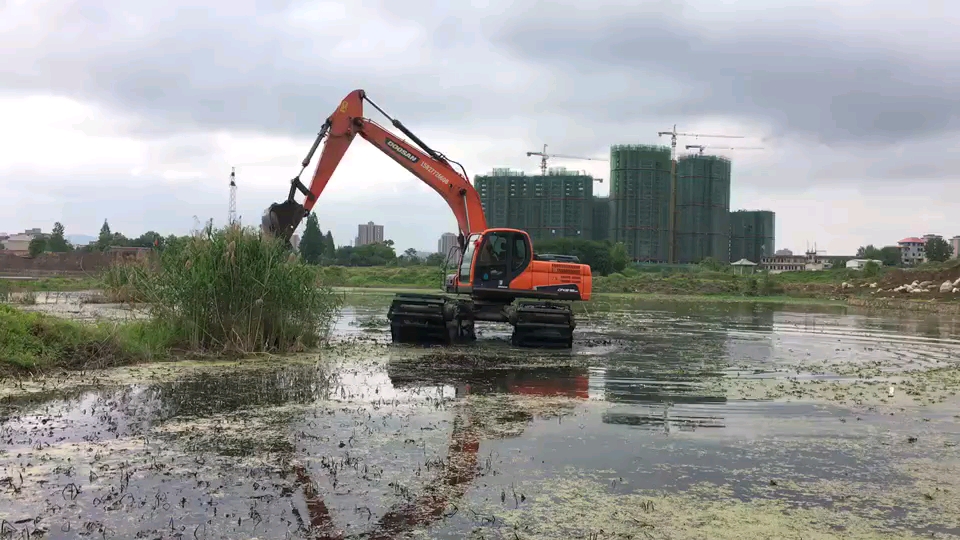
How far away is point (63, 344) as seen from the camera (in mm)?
10391

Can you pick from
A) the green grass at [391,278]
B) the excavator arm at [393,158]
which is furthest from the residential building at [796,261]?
the excavator arm at [393,158]

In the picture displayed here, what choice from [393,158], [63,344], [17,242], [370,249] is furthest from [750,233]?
[17,242]

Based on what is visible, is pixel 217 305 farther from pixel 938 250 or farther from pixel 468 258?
pixel 938 250

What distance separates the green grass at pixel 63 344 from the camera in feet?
31.7

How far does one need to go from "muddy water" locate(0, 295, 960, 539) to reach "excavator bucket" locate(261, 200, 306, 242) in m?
4.65

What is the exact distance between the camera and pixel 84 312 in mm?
19062

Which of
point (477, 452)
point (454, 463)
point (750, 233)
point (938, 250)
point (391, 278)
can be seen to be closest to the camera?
point (454, 463)

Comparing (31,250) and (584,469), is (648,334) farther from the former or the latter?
(31,250)

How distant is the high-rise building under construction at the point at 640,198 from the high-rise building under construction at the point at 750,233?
16.8m

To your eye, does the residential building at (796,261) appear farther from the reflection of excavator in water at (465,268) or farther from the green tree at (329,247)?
the reflection of excavator in water at (465,268)

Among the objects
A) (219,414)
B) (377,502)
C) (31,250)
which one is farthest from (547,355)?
(31,250)

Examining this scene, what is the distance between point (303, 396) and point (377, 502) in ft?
12.9

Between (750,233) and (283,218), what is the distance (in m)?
86.7

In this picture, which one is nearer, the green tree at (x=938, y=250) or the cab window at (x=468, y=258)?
the cab window at (x=468, y=258)
